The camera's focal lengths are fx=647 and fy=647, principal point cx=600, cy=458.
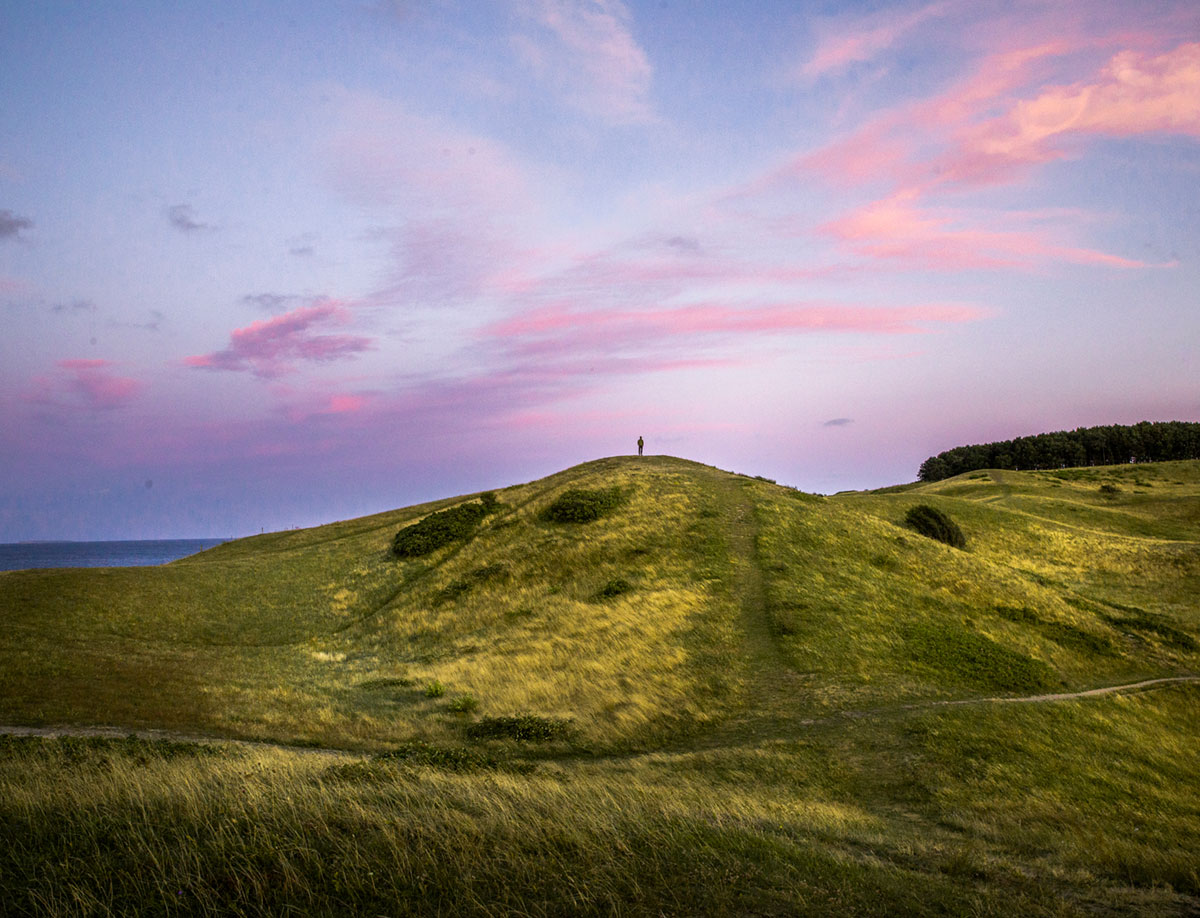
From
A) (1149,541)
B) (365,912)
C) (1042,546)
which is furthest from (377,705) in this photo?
(1149,541)

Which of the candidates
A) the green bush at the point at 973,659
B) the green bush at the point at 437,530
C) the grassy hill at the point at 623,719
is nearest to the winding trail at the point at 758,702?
the grassy hill at the point at 623,719

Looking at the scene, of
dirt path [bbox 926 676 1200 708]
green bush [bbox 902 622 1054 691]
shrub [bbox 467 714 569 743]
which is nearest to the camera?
shrub [bbox 467 714 569 743]

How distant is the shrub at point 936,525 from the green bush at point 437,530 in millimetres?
35956

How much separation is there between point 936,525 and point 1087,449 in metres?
114

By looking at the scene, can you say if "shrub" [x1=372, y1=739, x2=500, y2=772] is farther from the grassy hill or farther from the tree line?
the tree line

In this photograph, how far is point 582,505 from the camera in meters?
45.7

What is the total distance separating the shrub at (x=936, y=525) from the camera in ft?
175

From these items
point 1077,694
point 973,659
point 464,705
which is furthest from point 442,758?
point 1077,694

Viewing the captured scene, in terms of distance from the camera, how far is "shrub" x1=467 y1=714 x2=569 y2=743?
20.7m

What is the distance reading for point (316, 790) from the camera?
32.1 ft

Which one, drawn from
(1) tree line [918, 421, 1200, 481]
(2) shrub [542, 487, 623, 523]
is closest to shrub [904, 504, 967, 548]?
(2) shrub [542, 487, 623, 523]

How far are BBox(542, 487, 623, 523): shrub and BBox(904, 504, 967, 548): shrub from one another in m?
26.3

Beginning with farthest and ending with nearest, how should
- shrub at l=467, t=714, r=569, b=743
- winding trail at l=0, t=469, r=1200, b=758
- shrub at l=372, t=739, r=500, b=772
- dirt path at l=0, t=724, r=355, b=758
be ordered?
shrub at l=467, t=714, r=569, b=743
winding trail at l=0, t=469, r=1200, b=758
dirt path at l=0, t=724, r=355, b=758
shrub at l=372, t=739, r=500, b=772

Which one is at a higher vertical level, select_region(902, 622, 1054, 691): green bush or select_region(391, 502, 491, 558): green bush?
select_region(391, 502, 491, 558): green bush
